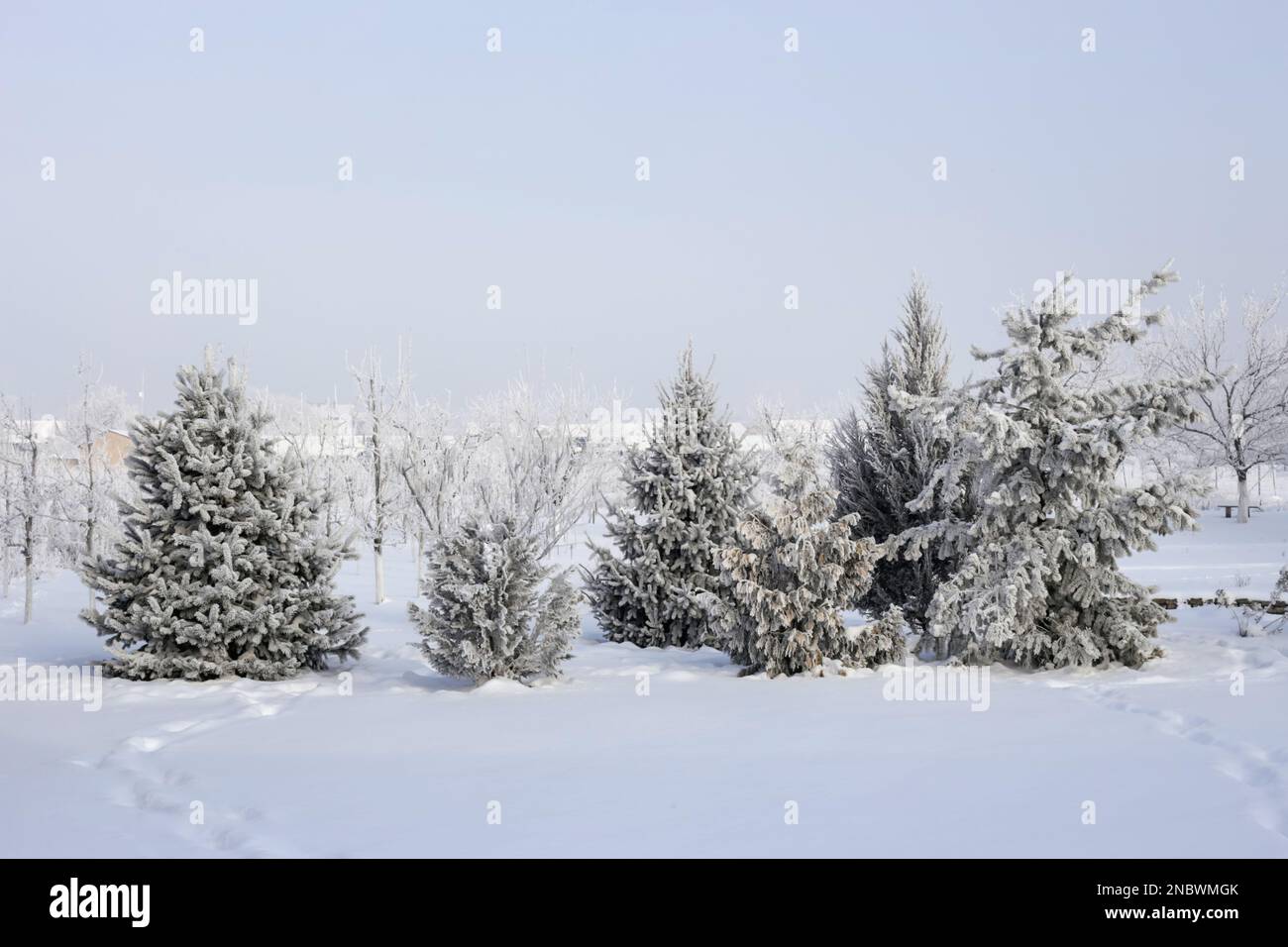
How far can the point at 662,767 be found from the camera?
6430 millimetres

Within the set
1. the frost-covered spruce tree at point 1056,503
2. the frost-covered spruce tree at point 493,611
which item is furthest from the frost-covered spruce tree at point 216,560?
the frost-covered spruce tree at point 1056,503

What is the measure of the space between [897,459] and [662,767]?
8832 mm

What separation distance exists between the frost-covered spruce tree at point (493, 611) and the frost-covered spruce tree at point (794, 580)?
180cm

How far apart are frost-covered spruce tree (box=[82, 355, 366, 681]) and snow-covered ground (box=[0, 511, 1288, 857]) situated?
0.52m

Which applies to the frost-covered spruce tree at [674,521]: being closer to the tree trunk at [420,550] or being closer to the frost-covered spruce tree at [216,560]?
the tree trunk at [420,550]

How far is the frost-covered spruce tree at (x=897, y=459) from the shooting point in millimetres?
13594

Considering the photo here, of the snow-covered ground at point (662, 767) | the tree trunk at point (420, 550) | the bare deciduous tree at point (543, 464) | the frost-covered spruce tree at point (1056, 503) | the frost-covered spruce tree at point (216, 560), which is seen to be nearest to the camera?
the snow-covered ground at point (662, 767)

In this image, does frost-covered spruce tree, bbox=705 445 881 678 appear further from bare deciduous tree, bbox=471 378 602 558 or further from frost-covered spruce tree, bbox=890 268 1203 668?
bare deciduous tree, bbox=471 378 602 558

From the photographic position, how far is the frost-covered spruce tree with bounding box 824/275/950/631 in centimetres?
1359

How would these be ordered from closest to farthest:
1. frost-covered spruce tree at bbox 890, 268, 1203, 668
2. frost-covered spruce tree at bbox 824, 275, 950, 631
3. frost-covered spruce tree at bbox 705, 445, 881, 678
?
frost-covered spruce tree at bbox 890, 268, 1203, 668, frost-covered spruce tree at bbox 705, 445, 881, 678, frost-covered spruce tree at bbox 824, 275, 950, 631

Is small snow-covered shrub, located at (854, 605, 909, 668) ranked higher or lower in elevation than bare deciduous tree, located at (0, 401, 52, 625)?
lower

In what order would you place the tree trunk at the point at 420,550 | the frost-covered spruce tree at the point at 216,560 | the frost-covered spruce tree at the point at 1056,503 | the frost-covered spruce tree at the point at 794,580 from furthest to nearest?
the tree trunk at the point at 420,550, the frost-covered spruce tree at the point at 216,560, the frost-covered spruce tree at the point at 794,580, the frost-covered spruce tree at the point at 1056,503

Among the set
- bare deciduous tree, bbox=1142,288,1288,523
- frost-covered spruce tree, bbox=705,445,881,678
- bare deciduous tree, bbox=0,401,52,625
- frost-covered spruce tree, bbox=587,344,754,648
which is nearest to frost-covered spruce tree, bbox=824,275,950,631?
frost-covered spruce tree, bbox=587,344,754,648
